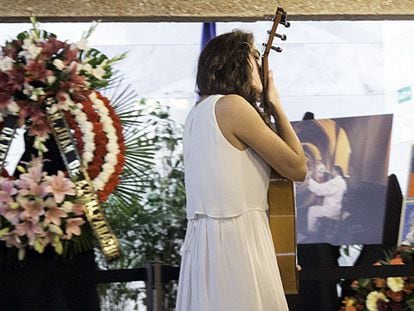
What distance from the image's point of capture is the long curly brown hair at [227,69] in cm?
347

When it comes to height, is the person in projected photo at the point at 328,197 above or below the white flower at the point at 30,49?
below

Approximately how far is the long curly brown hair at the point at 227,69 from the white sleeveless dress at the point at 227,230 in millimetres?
79

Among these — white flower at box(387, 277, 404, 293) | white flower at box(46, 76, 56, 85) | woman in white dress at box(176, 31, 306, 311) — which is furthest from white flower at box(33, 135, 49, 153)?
white flower at box(387, 277, 404, 293)

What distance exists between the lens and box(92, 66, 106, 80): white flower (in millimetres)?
3965

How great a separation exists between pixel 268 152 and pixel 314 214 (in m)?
1.85

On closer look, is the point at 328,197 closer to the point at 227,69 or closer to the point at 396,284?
the point at 396,284

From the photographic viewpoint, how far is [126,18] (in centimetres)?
496

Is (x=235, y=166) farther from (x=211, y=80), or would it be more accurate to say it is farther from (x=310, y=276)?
(x=310, y=276)

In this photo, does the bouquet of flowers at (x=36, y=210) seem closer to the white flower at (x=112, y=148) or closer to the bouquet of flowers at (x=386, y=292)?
the white flower at (x=112, y=148)

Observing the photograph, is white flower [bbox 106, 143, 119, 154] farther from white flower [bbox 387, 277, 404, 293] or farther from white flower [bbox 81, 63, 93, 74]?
white flower [bbox 387, 277, 404, 293]

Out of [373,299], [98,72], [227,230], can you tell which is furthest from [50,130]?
[373,299]

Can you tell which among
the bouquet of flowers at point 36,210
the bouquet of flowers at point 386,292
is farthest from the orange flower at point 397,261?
the bouquet of flowers at point 36,210

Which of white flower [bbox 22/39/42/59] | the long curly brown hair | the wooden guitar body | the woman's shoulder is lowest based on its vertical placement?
the wooden guitar body

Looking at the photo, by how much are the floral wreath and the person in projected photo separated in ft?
4.80
